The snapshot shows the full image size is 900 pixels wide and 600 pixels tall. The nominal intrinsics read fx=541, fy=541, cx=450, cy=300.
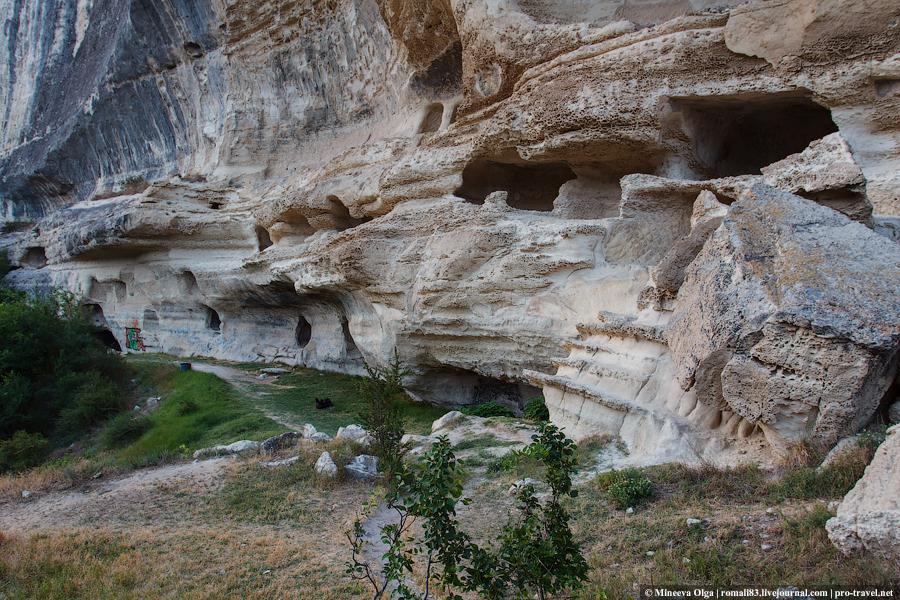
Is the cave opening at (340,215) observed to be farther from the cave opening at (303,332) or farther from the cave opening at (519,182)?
the cave opening at (303,332)

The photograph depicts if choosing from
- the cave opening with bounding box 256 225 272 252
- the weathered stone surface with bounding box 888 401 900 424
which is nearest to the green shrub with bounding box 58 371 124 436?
the cave opening with bounding box 256 225 272 252

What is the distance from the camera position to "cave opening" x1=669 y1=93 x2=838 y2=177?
23.2ft

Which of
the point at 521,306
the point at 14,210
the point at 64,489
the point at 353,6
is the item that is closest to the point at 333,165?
the point at 353,6

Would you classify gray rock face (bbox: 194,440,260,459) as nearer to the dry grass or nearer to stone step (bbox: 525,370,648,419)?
the dry grass

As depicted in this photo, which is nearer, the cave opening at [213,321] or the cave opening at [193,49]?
the cave opening at [193,49]

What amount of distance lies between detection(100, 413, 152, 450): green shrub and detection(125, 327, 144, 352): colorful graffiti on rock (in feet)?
27.2

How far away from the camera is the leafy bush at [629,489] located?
3.91m

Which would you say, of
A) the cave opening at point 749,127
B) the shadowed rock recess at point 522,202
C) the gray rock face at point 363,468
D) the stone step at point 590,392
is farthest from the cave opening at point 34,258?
the cave opening at point 749,127

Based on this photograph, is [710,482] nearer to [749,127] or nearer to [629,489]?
[629,489]

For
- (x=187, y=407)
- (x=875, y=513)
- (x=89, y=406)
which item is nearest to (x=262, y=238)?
(x=89, y=406)

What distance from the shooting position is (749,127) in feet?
26.8

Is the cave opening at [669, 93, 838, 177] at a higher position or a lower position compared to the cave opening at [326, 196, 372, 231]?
higher

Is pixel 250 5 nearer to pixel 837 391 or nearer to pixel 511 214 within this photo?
pixel 511 214

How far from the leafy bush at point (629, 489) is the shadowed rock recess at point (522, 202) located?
1.98 feet
